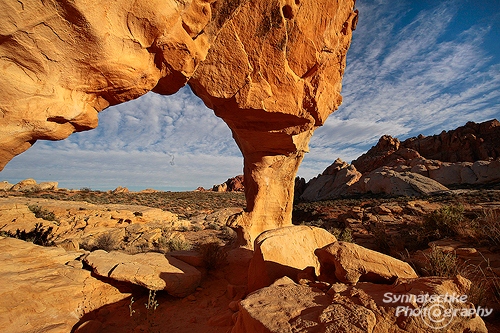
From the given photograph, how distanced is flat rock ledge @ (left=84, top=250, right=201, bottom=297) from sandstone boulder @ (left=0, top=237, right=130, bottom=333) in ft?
1.04

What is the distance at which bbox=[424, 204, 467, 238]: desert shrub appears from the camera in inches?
309

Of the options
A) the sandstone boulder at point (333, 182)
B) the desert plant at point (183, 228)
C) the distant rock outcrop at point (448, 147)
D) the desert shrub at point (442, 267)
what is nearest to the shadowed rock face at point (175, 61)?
the desert shrub at point (442, 267)

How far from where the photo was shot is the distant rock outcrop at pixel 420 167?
28.5 metres

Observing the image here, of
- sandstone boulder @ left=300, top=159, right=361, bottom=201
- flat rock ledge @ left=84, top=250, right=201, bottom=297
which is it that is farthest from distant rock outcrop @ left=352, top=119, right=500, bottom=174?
flat rock ledge @ left=84, top=250, right=201, bottom=297

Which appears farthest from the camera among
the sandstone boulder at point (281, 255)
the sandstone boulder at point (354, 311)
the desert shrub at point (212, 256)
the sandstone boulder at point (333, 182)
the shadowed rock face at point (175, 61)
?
the sandstone boulder at point (333, 182)

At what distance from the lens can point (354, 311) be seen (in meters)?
2.09

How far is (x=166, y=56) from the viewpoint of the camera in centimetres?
326

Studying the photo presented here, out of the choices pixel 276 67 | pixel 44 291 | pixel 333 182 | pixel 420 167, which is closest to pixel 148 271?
pixel 44 291

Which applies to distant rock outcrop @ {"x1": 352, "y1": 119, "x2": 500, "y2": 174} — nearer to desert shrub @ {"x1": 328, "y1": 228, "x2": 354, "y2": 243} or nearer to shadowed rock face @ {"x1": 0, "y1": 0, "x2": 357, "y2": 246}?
desert shrub @ {"x1": 328, "y1": 228, "x2": 354, "y2": 243}

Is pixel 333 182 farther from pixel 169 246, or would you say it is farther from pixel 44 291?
pixel 44 291

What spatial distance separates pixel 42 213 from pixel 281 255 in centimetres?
1236

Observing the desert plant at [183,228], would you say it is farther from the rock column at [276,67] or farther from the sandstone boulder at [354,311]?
the sandstone boulder at [354,311]

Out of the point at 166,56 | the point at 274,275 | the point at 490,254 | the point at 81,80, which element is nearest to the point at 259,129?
the point at 166,56

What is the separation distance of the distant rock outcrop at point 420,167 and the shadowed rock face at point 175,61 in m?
26.4
